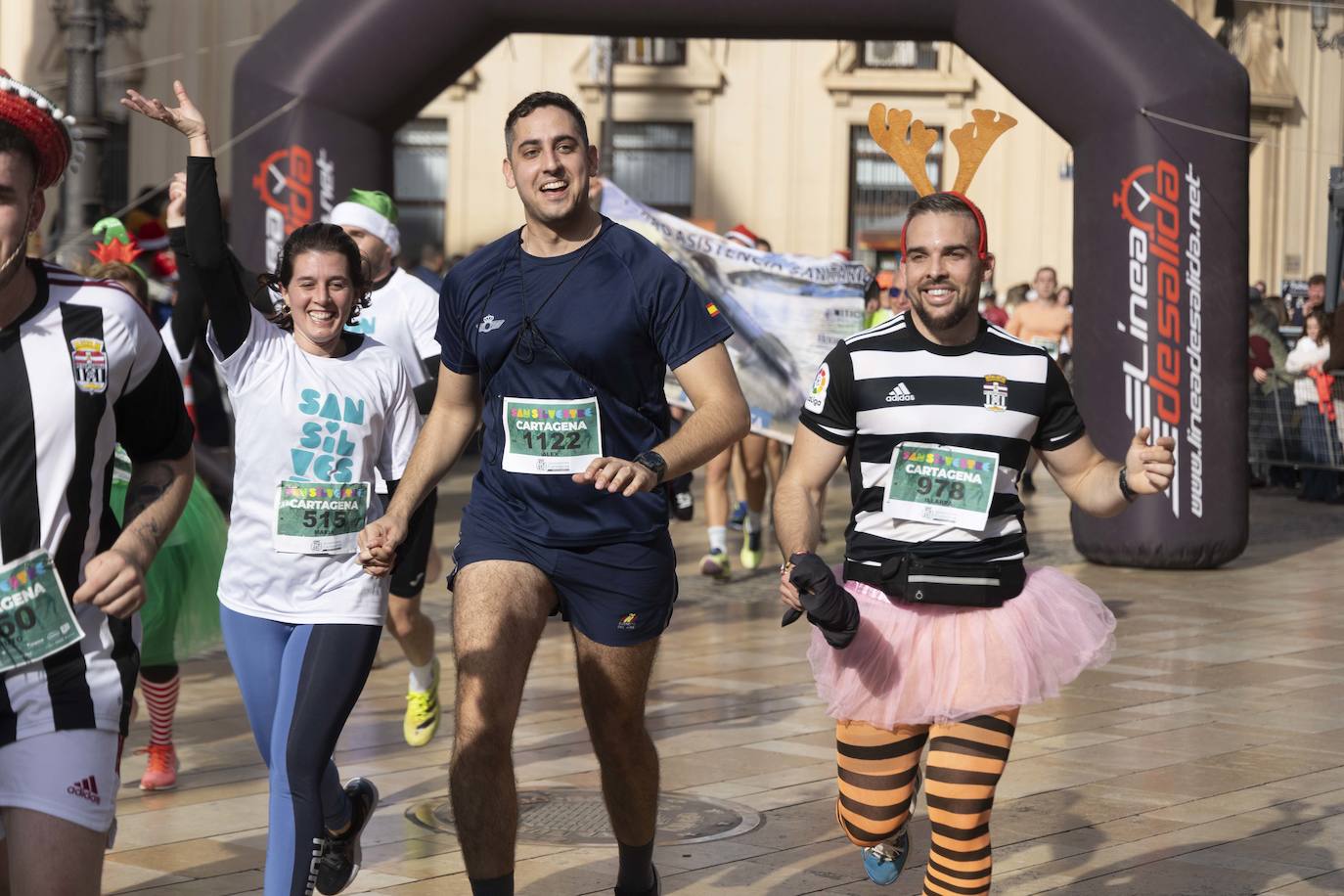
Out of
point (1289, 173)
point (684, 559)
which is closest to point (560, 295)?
point (684, 559)

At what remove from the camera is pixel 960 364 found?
4695 mm

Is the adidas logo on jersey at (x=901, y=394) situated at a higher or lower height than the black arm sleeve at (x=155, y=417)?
higher

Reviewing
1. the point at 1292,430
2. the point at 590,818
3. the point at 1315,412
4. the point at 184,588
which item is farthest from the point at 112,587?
the point at 1292,430

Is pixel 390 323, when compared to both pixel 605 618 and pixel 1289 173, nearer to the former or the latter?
pixel 605 618

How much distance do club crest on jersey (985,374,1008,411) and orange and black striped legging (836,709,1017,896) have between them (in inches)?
27.9

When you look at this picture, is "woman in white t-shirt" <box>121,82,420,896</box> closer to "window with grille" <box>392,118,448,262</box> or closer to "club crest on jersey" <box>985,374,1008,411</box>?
"club crest on jersey" <box>985,374,1008,411</box>

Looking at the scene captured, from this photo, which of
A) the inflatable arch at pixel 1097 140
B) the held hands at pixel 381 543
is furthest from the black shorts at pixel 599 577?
the inflatable arch at pixel 1097 140

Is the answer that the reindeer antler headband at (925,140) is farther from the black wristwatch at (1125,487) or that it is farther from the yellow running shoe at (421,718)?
the yellow running shoe at (421,718)

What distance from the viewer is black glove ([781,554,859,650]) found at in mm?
4324

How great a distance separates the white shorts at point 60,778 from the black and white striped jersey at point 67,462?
0.08 feet

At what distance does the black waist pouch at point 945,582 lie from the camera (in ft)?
15.3

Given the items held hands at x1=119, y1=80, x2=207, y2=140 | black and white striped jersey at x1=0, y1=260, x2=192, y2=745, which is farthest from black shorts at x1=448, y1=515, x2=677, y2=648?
black and white striped jersey at x1=0, y1=260, x2=192, y2=745

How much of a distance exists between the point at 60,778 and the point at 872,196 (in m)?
32.3

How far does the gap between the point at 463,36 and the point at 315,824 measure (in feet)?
27.2
